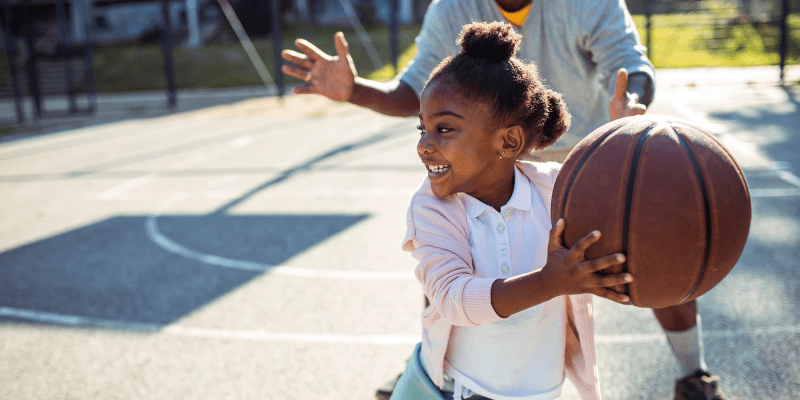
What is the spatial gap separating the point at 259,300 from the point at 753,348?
3.04m

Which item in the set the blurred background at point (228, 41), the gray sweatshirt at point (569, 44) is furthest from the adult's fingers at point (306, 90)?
the blurred background at point (228, 41)

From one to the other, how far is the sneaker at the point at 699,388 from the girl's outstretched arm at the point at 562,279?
1.32m

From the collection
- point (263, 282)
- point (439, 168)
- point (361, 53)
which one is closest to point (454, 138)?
point (439, 168)

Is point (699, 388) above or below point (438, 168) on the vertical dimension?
below

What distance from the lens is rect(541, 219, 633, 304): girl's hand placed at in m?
1.34

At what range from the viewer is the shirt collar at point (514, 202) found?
5.86ft

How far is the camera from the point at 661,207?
149cm

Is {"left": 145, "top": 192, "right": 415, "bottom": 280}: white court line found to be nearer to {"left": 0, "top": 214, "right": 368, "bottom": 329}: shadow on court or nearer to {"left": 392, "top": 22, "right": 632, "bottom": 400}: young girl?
{"left": 0, "top": 214, "right": 368, "bottom": 329}: shadow on court

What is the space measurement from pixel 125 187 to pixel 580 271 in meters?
8.15

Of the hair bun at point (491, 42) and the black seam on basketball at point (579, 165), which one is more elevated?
the hair bun at point (491, 42)

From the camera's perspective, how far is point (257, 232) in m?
6.15

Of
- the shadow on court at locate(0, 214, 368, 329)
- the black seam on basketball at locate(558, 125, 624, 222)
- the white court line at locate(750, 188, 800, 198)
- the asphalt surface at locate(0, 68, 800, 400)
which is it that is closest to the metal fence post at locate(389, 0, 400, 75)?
the asphalt surface at locate(0, 68, 800, 400)

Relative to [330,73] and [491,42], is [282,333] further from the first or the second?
[491,42]

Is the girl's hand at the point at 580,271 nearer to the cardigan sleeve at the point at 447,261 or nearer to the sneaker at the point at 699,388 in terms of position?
the cardigan sleeve at the point at 447,261
